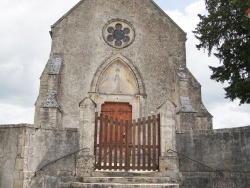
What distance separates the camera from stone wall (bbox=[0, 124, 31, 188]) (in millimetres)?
9367

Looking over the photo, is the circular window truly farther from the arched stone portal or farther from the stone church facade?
the arched stone portal

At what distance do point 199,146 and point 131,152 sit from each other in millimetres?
2109

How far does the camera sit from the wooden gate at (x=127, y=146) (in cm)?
992

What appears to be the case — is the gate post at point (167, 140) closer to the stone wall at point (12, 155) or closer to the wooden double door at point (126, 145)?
the wooden double door at point (126, 145)

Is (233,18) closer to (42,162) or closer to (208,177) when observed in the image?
(208,177)

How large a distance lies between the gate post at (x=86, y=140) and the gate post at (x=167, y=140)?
2124 mm

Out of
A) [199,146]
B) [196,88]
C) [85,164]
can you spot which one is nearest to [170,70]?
[196,88]

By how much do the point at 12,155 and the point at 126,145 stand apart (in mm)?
3326

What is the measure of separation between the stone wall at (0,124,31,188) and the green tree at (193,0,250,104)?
24.6 feet

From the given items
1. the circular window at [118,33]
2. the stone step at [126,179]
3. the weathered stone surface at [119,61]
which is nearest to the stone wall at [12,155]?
the stone step at [126,179]

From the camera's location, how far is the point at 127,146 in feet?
32.8

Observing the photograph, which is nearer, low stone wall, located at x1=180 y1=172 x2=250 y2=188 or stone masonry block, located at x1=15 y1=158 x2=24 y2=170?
stone masonry block, located at x1=15 y1=158 x2=24 y2=170

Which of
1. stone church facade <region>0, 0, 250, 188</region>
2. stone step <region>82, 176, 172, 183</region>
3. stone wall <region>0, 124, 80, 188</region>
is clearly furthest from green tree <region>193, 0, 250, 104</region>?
stone wall <region>0, 124, 80, 188</region>

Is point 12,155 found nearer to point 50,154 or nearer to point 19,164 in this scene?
point 19,164
